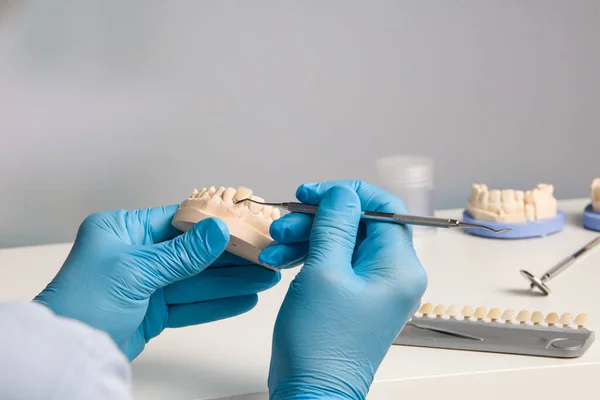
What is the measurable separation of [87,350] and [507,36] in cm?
171

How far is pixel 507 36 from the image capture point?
80.3 inches

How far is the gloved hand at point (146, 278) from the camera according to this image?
1.09 m

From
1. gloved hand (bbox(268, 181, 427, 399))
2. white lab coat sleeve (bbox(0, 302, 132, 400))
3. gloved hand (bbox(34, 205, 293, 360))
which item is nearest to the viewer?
white lab coat sleeve (bbox(0, 302, 132, 400))

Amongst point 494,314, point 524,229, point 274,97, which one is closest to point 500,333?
point 494,314

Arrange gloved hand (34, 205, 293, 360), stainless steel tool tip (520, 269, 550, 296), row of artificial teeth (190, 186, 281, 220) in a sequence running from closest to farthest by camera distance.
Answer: gloved hand (34, 205, 293, 360), row of artificial teeth (190, 186, 281, 220), stainless steel tool tip (520, 269, 550, 296)

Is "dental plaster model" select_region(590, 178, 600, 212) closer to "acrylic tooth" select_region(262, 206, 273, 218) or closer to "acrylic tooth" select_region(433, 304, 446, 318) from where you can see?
"acrylic tooth" select_region(433, 304, 446, 318)

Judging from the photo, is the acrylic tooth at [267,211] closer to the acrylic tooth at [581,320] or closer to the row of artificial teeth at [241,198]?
the row of artificial teeth at [241,198]

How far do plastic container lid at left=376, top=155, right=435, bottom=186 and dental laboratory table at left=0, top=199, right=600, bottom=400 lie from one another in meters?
0.20

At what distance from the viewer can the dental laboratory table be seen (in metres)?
1.12

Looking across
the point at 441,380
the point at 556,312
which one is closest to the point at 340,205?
the point at 441,380

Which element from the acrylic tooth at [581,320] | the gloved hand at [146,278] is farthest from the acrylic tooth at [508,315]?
the gloved hand at [146,278]

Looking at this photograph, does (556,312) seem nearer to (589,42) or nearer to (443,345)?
(443,345)

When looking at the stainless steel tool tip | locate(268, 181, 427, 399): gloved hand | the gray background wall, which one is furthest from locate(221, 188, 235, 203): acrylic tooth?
the gray background wall

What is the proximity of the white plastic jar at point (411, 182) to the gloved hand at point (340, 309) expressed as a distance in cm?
74
